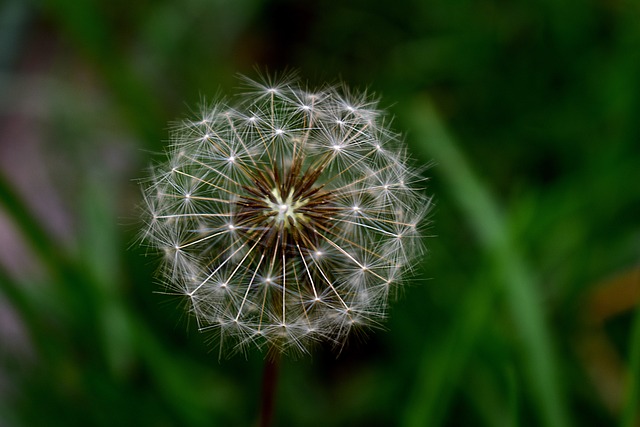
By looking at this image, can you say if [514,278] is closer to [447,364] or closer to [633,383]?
[447,364]

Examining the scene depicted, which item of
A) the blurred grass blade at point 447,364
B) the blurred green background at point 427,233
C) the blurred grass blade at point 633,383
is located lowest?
the blurred grass blade at point 633,383

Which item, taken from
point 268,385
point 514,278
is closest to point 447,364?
point 514,278

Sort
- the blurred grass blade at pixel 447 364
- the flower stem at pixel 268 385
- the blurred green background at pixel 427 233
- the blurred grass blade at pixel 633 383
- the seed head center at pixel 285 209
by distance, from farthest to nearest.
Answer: the blurred green background at pixel 427 233 < the blurred grass blade at pixel 447 364 < the blurred grass blade at pixel 633 383 < the seed head center at pixel 285 209 < the flower stem at pixel 268 385

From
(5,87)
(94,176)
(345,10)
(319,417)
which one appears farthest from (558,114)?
(5,87)

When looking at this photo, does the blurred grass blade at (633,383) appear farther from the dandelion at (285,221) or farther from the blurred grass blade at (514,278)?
the dandelion at (285,221)

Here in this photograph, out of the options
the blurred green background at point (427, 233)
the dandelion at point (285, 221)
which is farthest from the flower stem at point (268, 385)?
the blurred green background at point (427, 233)

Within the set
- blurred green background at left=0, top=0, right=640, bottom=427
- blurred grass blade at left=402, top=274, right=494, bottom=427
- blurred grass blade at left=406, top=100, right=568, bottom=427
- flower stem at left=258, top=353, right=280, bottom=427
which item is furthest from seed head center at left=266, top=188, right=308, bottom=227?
blurred grass blade at left=406, top=100, right=568, bottom=427

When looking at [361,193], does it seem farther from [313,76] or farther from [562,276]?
[313,76]
